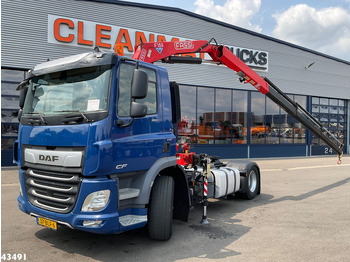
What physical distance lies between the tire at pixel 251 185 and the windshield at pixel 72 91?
4640mm

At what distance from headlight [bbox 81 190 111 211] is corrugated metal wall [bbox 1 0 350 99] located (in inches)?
451

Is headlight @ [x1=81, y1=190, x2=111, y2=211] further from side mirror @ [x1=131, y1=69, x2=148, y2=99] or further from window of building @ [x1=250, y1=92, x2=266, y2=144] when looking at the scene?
window of building @ [x1=250, y1=92, x2=266, y2=144]

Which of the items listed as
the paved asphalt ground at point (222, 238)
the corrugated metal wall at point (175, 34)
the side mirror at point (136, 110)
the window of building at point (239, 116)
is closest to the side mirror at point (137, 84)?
the side mirror at point (136, 110)

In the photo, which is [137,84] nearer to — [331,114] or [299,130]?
[299,130]

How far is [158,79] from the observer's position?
4.61 m

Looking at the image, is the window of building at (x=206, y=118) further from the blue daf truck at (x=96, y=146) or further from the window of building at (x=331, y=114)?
the blue daf truck at (x=96, y=146)

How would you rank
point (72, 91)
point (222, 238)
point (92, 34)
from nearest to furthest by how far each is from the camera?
1. point (72, 91)
2. point (222, 238)
3. point (92, 34)

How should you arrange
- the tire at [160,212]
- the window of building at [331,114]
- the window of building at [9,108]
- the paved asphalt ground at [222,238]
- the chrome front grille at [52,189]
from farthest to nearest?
the window of building at [331,114] → the window of building at [9,108] → the tire at [160,212] → the paved asphalt ground at [222,238] → the chrome front grille at [52,189]

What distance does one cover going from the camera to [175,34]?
1609 centimetres

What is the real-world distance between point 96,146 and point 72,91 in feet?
3.11

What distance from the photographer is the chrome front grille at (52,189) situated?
11.9ft

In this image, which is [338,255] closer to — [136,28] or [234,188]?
[234,188]

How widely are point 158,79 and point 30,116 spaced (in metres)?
2.01

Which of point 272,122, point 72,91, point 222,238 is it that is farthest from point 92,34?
point 272,122
